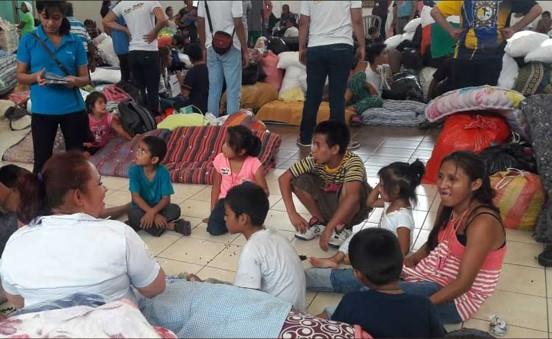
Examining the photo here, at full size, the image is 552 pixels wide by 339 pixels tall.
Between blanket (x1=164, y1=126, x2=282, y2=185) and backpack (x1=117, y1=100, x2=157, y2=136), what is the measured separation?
26 cm

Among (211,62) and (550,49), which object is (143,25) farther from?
(550,49)

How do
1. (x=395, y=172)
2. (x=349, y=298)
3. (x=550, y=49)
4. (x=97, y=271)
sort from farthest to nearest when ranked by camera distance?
(x=550, y=49), (x=395, y=172), (x=349, y=298), (x=97, y=271)

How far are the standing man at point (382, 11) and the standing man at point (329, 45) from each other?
3.43 ft

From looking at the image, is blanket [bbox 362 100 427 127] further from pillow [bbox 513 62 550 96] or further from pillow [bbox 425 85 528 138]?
pillow [bbox 425 85 528 138]

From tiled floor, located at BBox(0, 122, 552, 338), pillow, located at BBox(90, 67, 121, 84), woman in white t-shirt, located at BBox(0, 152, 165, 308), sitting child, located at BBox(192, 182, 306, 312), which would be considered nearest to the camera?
woman in white t-shirt, located at BBox(0, 152, 165, 308)

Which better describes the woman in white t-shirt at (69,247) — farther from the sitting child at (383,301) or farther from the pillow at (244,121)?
the pillow at (244,121)

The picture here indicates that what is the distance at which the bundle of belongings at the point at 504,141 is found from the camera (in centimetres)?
258

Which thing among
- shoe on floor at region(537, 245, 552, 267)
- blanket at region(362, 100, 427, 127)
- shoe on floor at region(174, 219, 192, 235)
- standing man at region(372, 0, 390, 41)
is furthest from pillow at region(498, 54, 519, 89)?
shoe on floor at region(174, 219, 192, 235)

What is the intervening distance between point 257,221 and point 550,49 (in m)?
3.44

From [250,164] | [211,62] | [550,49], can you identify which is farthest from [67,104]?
[550,49]

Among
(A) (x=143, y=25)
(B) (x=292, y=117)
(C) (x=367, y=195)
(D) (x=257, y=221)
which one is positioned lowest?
(B) (x=292, y=117)

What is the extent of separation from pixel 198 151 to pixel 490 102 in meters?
1.89

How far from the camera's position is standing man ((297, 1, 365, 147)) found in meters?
3.54

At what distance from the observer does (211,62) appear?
388cm
